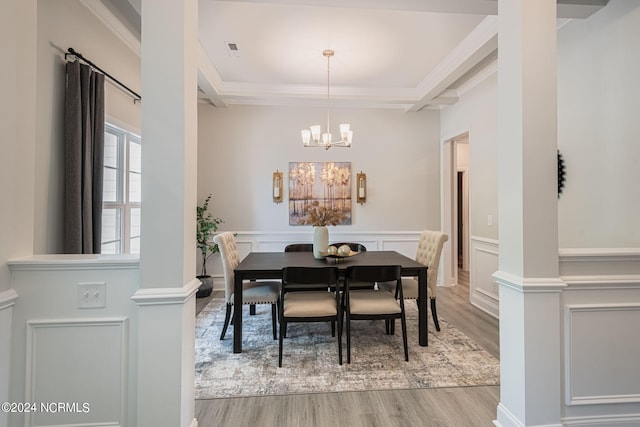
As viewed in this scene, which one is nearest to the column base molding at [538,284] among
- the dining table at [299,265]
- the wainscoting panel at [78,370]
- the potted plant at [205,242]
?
the dining table at [299,265]

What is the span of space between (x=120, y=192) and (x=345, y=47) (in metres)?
2.90

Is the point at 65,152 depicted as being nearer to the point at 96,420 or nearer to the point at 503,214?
the point at 96,420

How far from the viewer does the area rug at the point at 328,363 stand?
227 cm

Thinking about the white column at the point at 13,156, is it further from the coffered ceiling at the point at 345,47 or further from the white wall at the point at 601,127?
the white wall at the point at 601,127

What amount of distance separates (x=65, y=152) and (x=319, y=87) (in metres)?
3.26

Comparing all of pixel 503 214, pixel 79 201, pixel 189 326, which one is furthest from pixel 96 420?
pixel 503 214

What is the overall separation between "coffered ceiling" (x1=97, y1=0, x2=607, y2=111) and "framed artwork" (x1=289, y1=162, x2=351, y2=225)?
3.49 ft

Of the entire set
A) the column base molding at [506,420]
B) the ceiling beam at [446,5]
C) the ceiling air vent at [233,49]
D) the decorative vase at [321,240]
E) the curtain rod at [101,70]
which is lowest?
the column base molding at [506,420]

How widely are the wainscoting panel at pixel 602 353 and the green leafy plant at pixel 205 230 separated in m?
3.97

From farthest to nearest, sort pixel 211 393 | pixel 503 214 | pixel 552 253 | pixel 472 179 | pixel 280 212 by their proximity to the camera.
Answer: pixel 280 212 → pixel 472 179 → pixel 211 393 → pixel 503 214 → pixel 552 253

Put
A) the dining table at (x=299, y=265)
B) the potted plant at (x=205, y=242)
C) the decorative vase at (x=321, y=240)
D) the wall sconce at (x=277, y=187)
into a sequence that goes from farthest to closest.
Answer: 1. the wall sconce at (x=277, y=187)
2. the potted plant at (x=205, y=242)
3. the decorative vase at (x=321, y=240)
4. the dining table at (x=299, y=265)

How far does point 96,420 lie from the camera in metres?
1.52

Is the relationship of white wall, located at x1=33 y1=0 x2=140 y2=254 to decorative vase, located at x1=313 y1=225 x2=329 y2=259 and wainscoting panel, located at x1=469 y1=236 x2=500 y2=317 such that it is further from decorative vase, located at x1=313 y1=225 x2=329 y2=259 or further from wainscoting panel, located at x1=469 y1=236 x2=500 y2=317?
wainscoting panel, located at x1=469 y1=236 x2=500 y2=317

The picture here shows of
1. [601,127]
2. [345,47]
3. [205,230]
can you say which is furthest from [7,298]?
[601,127]
